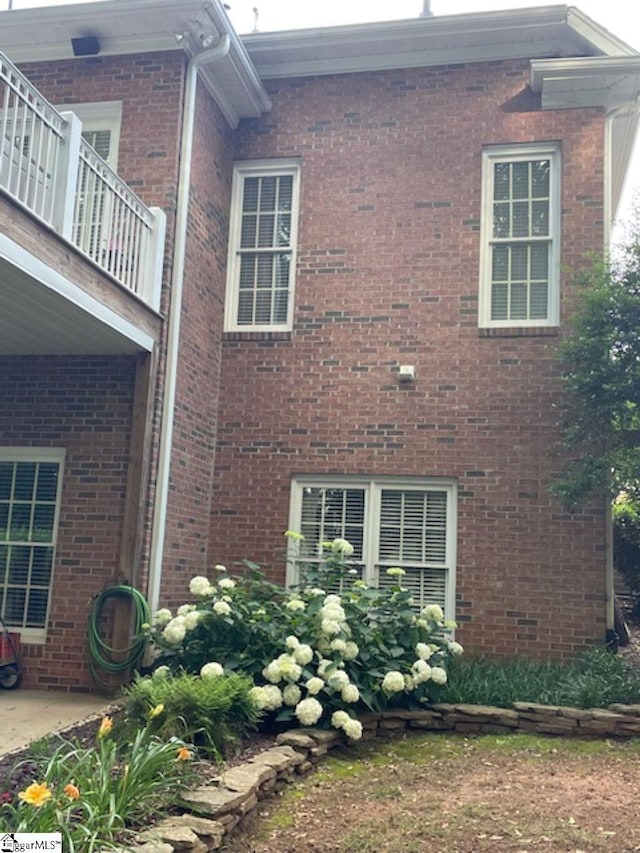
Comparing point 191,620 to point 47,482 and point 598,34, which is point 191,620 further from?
point 598,34

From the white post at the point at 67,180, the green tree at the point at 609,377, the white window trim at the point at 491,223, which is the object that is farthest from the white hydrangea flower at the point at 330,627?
the white window trim at the point at 491,223

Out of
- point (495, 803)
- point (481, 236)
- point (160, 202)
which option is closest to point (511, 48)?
point (481, 236)

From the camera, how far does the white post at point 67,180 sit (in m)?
6.14

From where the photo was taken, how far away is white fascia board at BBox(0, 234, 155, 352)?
17.9 feet

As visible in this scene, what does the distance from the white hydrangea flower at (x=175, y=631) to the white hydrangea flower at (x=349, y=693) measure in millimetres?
1298

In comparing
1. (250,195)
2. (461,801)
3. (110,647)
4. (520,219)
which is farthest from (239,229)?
(461,801)

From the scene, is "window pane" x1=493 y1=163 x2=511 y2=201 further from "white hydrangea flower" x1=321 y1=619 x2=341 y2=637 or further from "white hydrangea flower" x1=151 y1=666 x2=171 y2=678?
"white hydrangea flower" x1=151 y1=666 x2=171 y2=678

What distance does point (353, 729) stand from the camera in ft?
18.8

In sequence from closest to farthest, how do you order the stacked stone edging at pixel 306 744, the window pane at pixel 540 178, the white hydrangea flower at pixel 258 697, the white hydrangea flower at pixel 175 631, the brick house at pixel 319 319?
the stacked stone edging at pixel 306 744, the white hydrangea flower at pixel 258 697, the white hydrangea flower at pixel 175 631, the brick house at pixel 319 319, the window pane at pixel 540 178

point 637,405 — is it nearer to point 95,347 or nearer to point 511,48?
point 511,48

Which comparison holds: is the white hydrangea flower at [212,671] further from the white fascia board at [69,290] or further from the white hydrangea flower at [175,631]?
the white fascia board at [69,290]

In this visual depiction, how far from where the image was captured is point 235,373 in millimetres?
9078

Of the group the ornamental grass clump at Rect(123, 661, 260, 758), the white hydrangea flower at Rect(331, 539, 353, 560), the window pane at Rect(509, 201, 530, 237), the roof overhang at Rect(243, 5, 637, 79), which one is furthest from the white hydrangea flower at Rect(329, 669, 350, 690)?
the roof overhang at Rect(243, 5, 637, 79)

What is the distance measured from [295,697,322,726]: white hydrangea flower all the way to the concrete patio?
1.78 m
